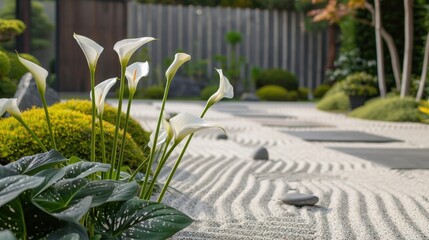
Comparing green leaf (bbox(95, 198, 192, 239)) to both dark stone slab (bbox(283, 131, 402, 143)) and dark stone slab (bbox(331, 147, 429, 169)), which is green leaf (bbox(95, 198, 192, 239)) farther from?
Result: dark stone slab (bbox(283, 131, 402, 143))

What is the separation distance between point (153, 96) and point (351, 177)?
1136 centimetres

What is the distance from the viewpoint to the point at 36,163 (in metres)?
1.80

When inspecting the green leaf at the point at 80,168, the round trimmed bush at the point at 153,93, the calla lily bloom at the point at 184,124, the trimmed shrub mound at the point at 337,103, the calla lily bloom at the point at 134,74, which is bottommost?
the round trimmed bush at the point at 153,93

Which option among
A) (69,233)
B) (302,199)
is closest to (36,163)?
(69,233)

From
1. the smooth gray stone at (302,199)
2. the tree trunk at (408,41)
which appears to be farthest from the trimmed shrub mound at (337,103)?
the smooth gray stone at (302,199)

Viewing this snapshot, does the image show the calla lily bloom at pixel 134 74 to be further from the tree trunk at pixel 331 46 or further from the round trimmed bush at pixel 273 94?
the tree trunk at pixel 331 46

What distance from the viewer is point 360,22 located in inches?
470

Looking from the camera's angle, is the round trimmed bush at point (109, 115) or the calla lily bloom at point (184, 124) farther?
the round trimmed bush at point (109, 115)

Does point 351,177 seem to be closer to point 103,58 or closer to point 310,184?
point 310,184

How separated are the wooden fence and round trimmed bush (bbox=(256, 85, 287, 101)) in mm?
1680

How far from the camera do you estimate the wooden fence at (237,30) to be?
16.7 metres

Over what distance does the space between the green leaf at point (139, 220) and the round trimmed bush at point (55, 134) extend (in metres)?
1.33

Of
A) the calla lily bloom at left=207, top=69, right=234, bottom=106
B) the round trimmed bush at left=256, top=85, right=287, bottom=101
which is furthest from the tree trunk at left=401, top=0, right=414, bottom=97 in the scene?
the calla lily bloom at left=207, top=69, right=234, bottom=106

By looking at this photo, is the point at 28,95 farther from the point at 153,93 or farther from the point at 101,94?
the point at 153,93
